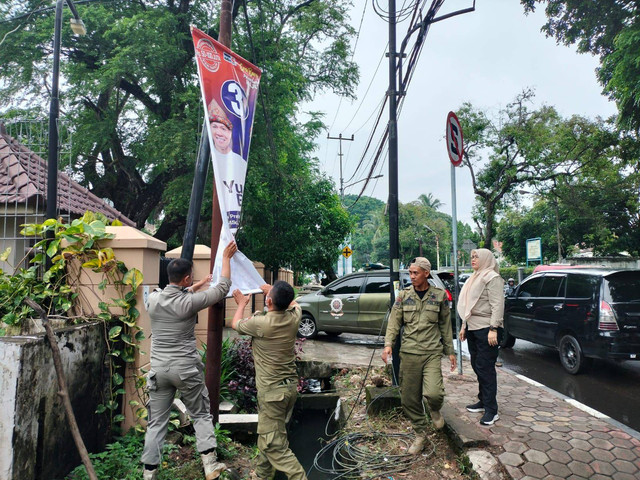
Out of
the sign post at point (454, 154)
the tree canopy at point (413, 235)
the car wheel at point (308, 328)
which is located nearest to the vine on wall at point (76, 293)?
the sign post at point (454, 154)

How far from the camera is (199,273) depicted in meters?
6.28

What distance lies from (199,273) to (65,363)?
3247 mm

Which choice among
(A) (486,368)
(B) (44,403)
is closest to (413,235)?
(A) (486,368)

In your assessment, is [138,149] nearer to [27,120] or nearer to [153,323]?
[27,120]

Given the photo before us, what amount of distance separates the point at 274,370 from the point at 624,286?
559 cm

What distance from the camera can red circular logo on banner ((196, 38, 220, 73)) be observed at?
3.65 meters

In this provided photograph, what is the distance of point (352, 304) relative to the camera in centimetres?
934

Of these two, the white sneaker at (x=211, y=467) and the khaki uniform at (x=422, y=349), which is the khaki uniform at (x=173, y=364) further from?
the khaki uniform at (x=422, y=349)

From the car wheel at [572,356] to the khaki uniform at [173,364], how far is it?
229 inches

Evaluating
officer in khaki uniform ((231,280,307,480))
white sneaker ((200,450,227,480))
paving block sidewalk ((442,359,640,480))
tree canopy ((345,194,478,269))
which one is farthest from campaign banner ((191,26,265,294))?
tree canopy ((345,194,478,269))

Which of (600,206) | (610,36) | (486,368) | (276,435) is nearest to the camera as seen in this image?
(276,435)

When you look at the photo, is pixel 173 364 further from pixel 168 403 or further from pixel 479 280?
pixel 479 280

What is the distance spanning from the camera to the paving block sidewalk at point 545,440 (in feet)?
10.4

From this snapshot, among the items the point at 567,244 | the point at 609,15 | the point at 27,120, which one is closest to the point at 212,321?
the point at 27,120
